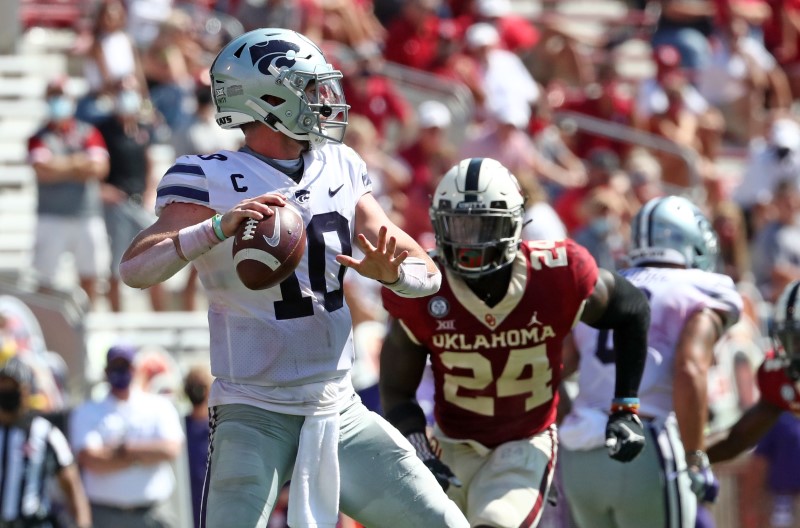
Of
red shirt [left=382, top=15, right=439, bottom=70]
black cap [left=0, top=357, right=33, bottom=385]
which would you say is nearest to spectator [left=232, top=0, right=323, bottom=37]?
red shirt [left=382, top=15, right=439, bottom=70]

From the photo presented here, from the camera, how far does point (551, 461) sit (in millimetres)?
6219

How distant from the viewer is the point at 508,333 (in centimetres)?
611

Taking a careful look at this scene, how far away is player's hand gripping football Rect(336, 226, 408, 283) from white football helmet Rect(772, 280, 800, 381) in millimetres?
2385

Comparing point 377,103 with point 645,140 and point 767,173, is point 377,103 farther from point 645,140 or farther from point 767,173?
point 767,173

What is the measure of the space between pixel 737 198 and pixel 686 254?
676 cm

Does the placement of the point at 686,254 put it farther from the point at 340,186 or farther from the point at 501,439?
the point at 340,186

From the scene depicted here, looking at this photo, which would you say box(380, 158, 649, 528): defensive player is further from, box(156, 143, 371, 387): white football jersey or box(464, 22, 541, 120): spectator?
box(464, 22, 541, 120): spectator

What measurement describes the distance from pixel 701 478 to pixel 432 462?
44.7 inches

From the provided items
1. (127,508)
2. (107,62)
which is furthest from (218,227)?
(107,62)

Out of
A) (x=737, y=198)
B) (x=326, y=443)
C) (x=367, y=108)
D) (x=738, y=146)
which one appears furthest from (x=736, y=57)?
(x=326, y=443)

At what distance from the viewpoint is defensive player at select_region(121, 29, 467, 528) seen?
5086mm

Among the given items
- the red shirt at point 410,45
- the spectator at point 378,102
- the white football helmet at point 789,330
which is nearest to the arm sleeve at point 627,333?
the white football helmet at point 789,330

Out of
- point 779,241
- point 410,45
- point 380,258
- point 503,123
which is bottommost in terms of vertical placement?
point 779,241

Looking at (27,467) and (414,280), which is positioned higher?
(414,280)
